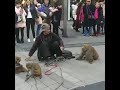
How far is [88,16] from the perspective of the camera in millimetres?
4566

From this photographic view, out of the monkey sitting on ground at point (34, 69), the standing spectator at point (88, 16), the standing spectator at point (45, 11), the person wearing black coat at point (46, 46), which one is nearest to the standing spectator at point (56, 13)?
the standing spectator at point (45, 11)

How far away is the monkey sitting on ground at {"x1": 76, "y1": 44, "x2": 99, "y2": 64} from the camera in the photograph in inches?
148

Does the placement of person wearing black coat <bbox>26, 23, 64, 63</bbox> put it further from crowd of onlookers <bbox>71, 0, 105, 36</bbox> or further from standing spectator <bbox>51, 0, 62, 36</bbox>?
crowd of onlookers <bbox>71, 0, 105, 36</bbox>

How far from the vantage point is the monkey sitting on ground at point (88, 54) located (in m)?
3.77

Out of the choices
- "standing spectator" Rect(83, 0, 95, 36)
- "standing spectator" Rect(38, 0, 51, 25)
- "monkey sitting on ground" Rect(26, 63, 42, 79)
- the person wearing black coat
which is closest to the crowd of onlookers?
"standing spectator" Rect(83, 0, 95, 36)

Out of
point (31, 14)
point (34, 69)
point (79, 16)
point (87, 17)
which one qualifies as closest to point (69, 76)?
point (34, 69)

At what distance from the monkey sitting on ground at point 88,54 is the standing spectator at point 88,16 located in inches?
31.8

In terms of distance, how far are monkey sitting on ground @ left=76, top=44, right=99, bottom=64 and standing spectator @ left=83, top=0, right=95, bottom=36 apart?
2.65 ft

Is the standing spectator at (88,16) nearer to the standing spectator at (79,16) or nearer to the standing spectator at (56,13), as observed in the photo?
→ the standing spectator at (79,16)

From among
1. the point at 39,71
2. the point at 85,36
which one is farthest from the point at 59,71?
the point at 85,36
